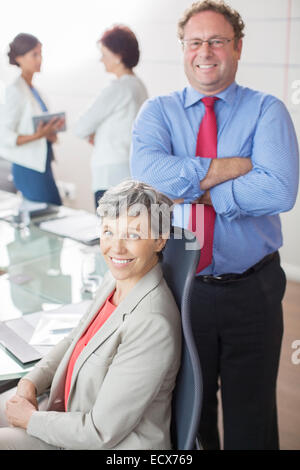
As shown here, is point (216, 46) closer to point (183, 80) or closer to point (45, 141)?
point (45, 141)

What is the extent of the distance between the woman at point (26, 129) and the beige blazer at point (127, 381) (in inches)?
82.3

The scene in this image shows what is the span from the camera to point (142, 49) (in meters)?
4.20

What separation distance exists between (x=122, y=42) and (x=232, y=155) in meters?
1.67

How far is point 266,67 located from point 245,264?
1142 mm

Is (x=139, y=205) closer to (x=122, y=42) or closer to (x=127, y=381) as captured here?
(x=127, y=381)

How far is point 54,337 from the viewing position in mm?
1763

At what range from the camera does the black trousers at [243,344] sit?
1864mm

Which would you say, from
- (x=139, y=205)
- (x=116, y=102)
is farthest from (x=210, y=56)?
(x=116, y=102)

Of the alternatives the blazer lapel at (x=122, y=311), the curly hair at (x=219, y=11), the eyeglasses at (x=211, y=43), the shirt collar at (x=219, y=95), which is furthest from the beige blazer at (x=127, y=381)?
the curly hair at (x=219, y=11)

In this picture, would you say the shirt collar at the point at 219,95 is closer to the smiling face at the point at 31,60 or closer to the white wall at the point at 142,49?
the white wall at the point at 142,49

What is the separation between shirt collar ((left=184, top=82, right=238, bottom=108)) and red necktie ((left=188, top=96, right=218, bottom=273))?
2cm

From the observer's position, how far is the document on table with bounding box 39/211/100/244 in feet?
8.77

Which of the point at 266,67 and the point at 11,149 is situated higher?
the point at 266,67
